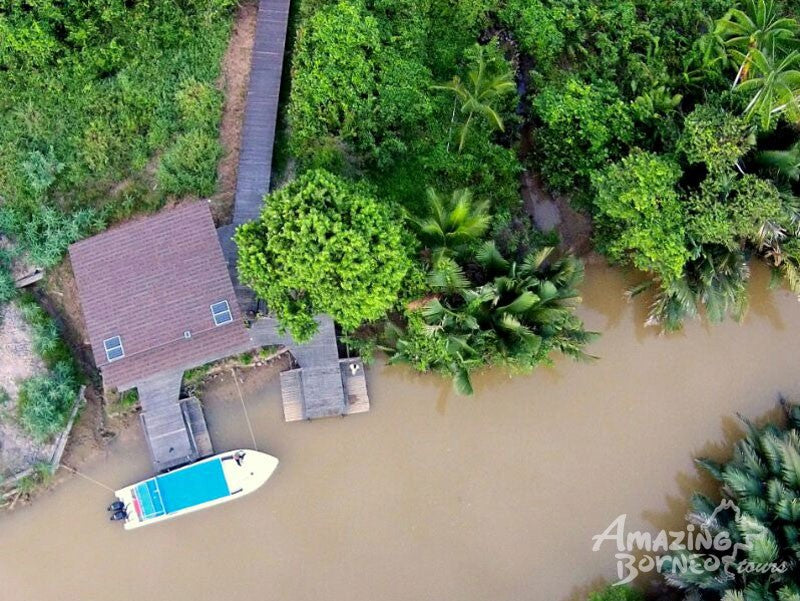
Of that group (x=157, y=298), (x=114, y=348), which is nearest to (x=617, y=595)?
(x=157, y=298)

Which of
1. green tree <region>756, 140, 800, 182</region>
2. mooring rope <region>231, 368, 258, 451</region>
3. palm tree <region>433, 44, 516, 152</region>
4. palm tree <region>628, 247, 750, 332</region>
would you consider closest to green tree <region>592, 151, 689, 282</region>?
palm tree <region>628, 247, 750, 332</region>

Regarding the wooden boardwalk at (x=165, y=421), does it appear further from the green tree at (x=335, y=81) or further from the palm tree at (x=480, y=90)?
the palm tree at (x=480, y=90)

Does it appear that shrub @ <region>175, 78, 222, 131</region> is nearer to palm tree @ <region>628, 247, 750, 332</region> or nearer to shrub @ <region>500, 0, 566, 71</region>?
shrub @ <region>500, 0, 566, 71</region>

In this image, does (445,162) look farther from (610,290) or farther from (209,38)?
(209,38)

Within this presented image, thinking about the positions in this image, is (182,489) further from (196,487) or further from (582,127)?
(582,127)

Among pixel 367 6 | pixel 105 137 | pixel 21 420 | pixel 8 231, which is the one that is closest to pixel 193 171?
pixel 105 137
